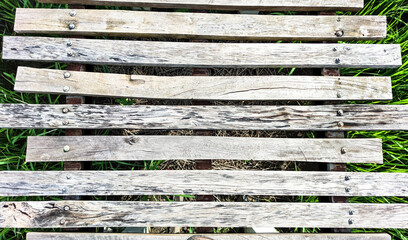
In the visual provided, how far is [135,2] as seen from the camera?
185 centimetres

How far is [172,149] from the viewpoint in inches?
71.1

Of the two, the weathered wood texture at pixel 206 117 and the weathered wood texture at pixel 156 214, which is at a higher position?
the weathered wood texture at pixel 206 117

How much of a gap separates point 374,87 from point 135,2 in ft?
5.74

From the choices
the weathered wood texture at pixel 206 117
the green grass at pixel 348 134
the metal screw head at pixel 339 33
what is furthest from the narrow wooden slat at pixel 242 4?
the weathered wood texture at pixel 206 117

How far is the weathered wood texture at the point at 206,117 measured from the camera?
5.88 ft

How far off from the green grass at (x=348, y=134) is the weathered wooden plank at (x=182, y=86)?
0.24m

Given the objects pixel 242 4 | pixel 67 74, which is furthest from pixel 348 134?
→ pixel 67 74

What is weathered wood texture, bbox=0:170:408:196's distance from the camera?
180cm

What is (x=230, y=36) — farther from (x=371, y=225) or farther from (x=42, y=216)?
(x=42, y=216)

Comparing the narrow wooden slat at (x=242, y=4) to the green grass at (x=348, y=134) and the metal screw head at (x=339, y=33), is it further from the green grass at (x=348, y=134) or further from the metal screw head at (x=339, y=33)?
the green grass at (x=348, y=134)

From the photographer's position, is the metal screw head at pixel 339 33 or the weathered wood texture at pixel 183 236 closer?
the weathered wood texture at pixel 183 236

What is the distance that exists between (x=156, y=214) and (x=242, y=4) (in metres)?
1.53

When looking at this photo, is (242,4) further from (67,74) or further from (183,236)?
(183,236)

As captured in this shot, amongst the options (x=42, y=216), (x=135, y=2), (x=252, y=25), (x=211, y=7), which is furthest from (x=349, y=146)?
(x=42, y=216)
